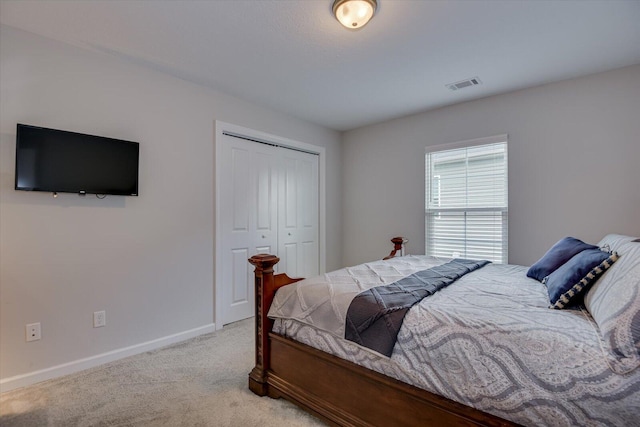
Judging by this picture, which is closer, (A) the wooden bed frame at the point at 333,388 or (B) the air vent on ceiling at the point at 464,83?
(A) the wooden bed frame at the point at 333,388

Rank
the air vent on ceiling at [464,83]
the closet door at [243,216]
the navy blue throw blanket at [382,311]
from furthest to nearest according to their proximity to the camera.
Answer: the closet door at [243,216] → the air vent on ceiling at [464,83] → the navy blue throw blanket at [382,311]

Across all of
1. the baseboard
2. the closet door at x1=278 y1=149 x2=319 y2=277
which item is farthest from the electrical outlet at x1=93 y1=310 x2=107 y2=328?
the closet door at x1=278 y1=149 x2=319 y2=277

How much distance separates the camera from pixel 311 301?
69.9 inches

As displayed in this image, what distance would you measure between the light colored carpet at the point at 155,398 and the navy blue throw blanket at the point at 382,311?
671 millimetres

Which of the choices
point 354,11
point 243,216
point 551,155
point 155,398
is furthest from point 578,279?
point 243,216

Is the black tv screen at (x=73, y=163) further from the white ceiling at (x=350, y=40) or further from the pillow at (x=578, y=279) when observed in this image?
the pillow at (x=578, y=279)

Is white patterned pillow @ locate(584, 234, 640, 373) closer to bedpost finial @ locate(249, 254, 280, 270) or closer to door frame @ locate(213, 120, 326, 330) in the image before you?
bedpost finial @ locate(249, 254, 280, 270)

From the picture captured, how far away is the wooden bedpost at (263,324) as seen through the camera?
6.41 feet

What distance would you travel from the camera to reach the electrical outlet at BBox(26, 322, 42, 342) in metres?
2.14

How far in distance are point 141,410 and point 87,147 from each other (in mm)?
1927

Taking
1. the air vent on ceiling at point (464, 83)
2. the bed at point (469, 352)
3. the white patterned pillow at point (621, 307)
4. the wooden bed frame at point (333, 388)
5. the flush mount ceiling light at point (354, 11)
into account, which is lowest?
the wooden bed frame at point (333, 388)

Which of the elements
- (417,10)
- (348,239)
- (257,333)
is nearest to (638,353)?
(257,333)

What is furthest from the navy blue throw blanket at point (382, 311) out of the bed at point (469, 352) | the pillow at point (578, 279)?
the pillow at point (578, 279)

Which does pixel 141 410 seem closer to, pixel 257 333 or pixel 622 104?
pixel 257 333
